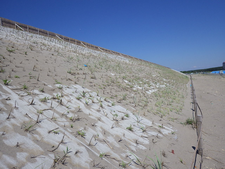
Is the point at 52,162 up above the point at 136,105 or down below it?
below

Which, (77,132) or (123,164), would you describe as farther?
(77,132)

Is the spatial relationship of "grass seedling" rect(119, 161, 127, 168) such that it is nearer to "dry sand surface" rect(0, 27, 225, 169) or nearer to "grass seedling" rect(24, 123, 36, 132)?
"dry sand surface" rect(0, 27, 225, 169)

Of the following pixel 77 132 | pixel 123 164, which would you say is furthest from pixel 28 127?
pixel 123 164

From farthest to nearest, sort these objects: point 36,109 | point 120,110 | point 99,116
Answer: point 120,110, point 99,116, point 36,109

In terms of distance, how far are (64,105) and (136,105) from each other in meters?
3.18

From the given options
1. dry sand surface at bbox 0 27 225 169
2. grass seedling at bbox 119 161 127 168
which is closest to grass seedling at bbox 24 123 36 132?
dry sand surface at bbox 0 27 225 169

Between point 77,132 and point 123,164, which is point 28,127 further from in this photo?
point 123,164

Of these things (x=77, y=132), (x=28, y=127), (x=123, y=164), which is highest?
(x=28, y=127)

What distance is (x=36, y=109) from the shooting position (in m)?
2.69

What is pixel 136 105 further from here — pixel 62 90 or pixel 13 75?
pixel 13 75

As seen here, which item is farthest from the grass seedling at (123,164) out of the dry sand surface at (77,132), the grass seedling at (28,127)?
the grass seedling at (28,127)

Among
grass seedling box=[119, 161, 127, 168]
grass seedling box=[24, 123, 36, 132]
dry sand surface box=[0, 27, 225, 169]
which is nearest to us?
dry sand surface box=[0, 27, 225, 169]

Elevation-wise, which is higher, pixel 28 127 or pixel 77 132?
pixel 28 127

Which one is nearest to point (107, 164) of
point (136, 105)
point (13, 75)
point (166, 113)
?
point (136, 105)
